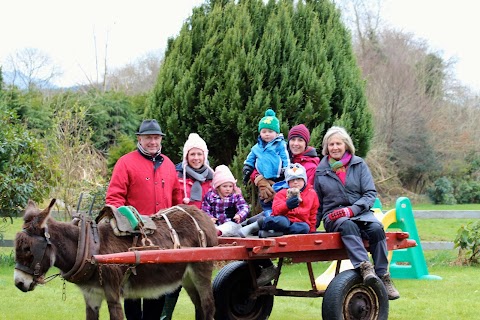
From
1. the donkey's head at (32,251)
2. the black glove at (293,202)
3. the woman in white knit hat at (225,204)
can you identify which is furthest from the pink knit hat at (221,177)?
the donkey's head at (32,251)

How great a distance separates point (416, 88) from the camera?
3688cm

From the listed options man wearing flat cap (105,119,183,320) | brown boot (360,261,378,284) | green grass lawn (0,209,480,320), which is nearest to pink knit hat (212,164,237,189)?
man wearing flat cap (105,119,183,320)

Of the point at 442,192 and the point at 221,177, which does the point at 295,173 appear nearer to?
the point at 221,177

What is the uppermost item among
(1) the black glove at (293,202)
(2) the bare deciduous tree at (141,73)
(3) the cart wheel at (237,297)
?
(2) the bare deciduous tree at (141,73)

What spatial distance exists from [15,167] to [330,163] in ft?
24.1

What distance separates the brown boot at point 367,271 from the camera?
6039 millimetres

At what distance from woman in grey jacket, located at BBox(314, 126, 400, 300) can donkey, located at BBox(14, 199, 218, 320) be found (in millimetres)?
1146

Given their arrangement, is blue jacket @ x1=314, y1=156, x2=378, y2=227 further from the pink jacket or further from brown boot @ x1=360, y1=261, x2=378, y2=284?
brown boot @ x1=360, y1=261, x2=378, y2=284

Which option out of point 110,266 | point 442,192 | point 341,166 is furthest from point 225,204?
point 442,192

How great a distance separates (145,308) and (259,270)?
1222 mm

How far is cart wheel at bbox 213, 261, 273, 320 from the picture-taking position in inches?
269

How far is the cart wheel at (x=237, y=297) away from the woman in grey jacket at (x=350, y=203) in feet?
3.40

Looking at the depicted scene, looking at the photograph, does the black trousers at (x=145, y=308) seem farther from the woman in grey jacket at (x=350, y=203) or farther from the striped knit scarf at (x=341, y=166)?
the striped knit scarf at (x=341, y=166)

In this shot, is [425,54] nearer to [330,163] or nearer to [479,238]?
[479,238]
